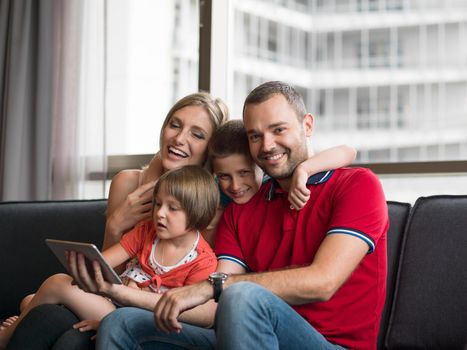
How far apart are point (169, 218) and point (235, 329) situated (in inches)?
23.2

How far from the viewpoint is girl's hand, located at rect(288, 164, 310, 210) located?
2.03 m

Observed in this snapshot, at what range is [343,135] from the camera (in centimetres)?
555

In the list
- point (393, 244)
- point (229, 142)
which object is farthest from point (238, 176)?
point (393, 244)

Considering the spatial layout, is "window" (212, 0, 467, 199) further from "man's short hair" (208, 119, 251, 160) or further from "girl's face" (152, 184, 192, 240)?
"girl's face" (152, 184, 192, 240)

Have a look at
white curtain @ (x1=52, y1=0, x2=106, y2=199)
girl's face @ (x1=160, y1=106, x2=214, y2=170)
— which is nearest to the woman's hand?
girl's face @ (x1=160, y1=106, x2=214, y2=170)

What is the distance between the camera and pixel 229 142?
88.7 inches

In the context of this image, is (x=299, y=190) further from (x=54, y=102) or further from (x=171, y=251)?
(x=54, y=102)

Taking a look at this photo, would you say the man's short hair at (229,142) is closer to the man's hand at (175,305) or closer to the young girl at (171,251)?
the young girl at (171,251)

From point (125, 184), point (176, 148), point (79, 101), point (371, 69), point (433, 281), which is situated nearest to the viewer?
point (433, 281)

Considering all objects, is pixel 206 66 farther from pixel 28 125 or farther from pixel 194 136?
pixel 194 136

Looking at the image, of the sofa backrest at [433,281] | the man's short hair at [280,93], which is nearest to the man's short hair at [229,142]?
the man's short hair at [280,93]

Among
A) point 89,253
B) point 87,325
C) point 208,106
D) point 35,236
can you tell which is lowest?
point 87,325

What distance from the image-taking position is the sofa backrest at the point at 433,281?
2.24 metres

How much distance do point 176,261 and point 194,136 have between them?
43cm
